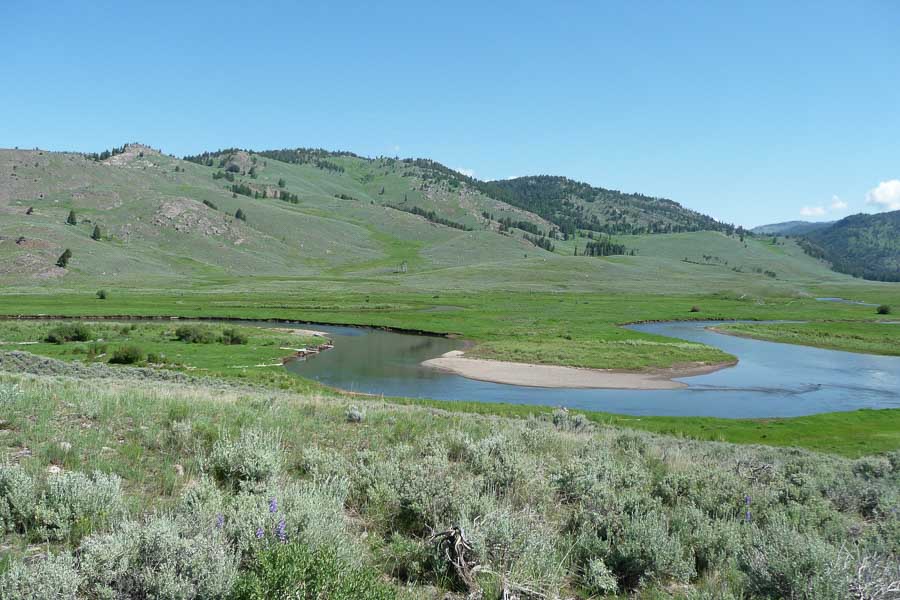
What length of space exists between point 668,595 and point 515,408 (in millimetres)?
24933

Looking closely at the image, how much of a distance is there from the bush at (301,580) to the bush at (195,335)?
4881 cm

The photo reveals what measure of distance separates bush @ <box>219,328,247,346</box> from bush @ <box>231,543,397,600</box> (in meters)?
48.3

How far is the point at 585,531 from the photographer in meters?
6.29

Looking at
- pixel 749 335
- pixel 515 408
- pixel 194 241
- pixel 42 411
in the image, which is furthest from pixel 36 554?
pixel 194 241

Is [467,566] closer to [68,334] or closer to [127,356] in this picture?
[127,356]

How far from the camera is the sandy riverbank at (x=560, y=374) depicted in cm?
4119

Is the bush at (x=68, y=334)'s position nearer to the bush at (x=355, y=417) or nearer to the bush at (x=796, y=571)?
the bush at (x=355, y=417)

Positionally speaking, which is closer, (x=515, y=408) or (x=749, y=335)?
(x=515, y=408)

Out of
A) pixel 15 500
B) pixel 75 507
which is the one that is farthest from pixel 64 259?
pixel 75 507

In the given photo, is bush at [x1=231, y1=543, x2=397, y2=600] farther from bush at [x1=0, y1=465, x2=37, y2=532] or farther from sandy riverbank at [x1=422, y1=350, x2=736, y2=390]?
sandy riverbank at [x1=422, y1=350, x2=736, y2=390]

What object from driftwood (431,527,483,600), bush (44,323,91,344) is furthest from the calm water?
driftwood (431,527,483,600)

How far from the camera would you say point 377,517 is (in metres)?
6.54

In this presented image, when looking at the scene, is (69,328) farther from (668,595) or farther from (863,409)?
(863,409)

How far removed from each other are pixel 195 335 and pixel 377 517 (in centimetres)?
4803
